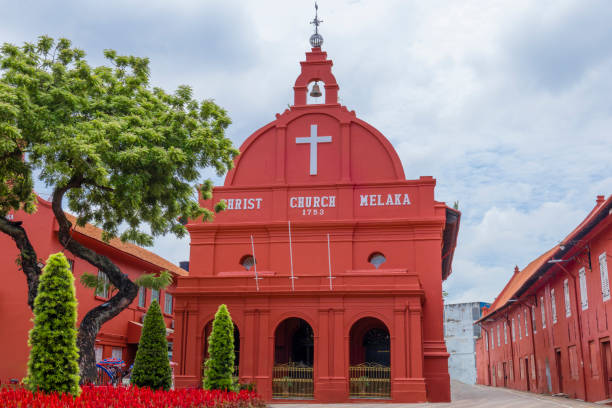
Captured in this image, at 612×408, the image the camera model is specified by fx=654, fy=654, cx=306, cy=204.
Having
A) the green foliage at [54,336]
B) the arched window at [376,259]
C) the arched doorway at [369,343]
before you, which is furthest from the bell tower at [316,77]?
the green foliage at [54,336]

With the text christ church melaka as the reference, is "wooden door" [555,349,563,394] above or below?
below

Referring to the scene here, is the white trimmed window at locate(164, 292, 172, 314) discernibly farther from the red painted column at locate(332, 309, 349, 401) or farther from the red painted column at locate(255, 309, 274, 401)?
the red painted column at locate(332, 309, 349, 401)

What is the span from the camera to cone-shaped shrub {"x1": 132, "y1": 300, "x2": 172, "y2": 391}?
1614cm

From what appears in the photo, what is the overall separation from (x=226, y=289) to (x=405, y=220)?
23.6ft

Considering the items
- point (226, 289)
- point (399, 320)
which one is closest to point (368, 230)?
point (399, 320)

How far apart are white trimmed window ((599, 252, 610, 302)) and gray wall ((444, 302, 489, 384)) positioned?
35084 mm

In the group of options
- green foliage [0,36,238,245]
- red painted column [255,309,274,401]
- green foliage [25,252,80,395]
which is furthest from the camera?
red painted column [255,309,274,401]

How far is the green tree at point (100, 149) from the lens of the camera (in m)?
15.1

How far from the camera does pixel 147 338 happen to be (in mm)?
16578

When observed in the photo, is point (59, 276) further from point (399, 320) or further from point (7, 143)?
point (399, 320)

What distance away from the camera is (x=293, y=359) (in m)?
25.6

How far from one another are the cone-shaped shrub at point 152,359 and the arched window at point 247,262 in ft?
29.7

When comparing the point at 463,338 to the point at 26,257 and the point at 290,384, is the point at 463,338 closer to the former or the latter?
the point at 290,384

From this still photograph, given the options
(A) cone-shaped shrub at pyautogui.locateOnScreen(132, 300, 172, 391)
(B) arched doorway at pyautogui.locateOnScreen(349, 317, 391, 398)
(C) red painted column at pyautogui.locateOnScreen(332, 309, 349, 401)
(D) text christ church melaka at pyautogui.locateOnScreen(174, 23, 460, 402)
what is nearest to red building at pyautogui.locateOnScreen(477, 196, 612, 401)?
(D) text christ church melaka at pyautogui.locateOnScreen(174, 23, 460, 402)
